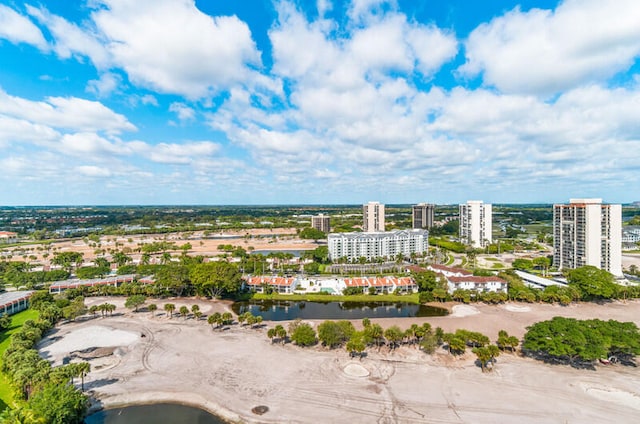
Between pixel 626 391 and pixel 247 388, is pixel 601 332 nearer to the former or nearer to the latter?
pixel 626 391

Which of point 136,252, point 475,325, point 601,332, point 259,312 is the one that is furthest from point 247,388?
point 136,252

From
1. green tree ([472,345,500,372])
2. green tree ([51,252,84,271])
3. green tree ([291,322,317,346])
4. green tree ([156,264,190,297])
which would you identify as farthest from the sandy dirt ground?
green tree ([472,345,500,372])

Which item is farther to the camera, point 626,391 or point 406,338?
point 406,338

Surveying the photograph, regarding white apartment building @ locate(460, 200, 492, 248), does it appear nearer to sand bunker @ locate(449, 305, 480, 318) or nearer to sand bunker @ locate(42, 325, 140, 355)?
sand bunker @ locate(449, 305, 480, 318)

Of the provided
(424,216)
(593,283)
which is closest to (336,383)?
(593,283)

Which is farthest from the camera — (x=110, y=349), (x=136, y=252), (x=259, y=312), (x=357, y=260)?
(x=136, y=252)

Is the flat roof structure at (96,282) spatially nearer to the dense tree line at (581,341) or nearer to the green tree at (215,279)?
the green tree at (215,279)

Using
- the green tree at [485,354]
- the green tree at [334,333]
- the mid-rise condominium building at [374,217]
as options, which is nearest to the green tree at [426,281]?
the green tree at [485,354]
